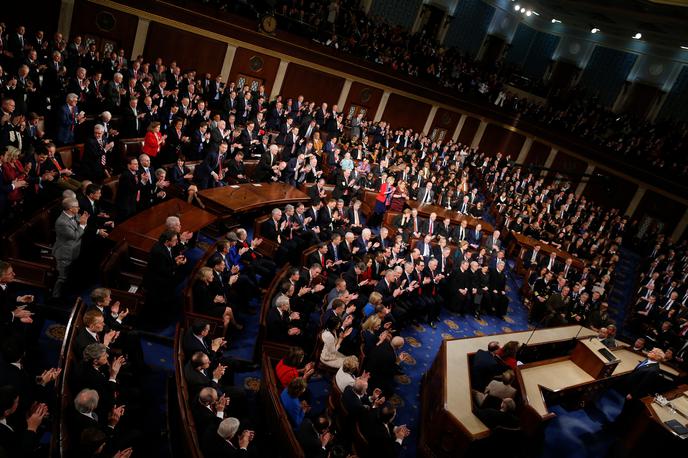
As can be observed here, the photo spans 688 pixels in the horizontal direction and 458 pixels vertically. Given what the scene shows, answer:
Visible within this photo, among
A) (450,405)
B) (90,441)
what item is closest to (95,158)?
(90,441)

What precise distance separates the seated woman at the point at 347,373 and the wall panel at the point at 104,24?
13.0 meters

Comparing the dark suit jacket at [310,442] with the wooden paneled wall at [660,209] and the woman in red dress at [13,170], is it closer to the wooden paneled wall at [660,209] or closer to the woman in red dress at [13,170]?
the woman in red dress at [13,170]

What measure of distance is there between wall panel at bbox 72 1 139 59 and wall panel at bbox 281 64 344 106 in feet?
18.3

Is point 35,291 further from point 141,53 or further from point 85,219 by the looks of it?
point 141,53

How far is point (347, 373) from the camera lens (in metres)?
5.09

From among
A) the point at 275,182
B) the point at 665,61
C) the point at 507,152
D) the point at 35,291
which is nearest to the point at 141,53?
the point at 275,182

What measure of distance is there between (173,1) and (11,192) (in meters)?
9.73

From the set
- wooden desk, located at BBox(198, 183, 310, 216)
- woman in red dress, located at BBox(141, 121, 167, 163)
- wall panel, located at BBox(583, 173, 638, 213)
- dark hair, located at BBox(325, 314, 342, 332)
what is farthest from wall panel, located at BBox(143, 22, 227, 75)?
wall panel, located at BBox(583, 173, 638, 213)

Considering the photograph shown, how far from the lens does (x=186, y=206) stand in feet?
26.0

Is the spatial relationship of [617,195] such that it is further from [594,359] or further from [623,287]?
[594,359]

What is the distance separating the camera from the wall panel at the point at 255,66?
1562 cm

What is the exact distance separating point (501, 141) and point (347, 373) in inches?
840

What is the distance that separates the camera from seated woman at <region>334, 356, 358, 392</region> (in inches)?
197

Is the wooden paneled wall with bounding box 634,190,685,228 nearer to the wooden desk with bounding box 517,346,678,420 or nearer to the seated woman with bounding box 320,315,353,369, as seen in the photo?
the wooden desk with bounding box 517,346,678,420
